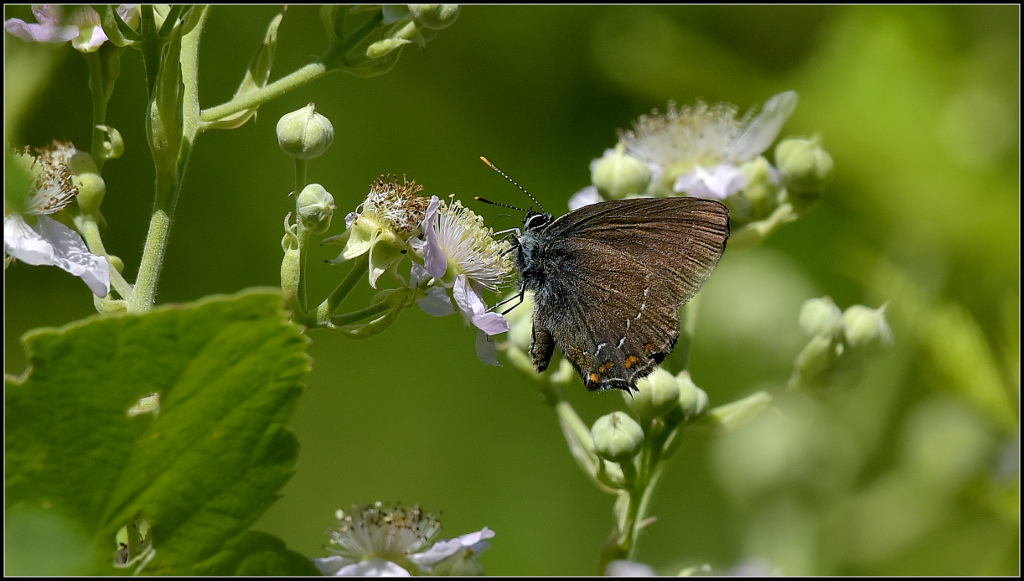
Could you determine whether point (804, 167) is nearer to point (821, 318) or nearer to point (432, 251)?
point (821, 318)

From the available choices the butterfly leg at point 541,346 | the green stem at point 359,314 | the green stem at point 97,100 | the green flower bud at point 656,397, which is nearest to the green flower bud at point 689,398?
the green flower bud at point 656,397

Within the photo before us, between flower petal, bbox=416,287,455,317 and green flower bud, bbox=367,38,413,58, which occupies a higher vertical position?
green flower bud, bbox=367,38,413,58

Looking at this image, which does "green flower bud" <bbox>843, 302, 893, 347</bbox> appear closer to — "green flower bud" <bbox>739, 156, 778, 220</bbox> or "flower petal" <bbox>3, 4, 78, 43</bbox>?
Answer: "green flower bud" <bbox>739, 156, 778, 220</bbox>

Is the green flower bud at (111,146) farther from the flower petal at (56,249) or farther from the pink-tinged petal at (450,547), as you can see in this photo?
the pink-tinged petal at (450,547)

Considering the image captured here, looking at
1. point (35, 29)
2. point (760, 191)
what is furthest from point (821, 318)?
point (35, 29)

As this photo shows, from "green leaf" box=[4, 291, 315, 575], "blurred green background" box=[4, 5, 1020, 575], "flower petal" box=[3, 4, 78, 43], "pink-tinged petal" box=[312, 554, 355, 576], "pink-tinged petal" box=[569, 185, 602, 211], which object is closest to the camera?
"green leaf" box=[4, 291, 315, 575]

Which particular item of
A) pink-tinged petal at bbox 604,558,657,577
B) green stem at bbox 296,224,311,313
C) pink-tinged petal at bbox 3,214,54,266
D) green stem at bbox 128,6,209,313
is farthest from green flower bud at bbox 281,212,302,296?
pink-tinged petal at bbox 604,558,657,577
